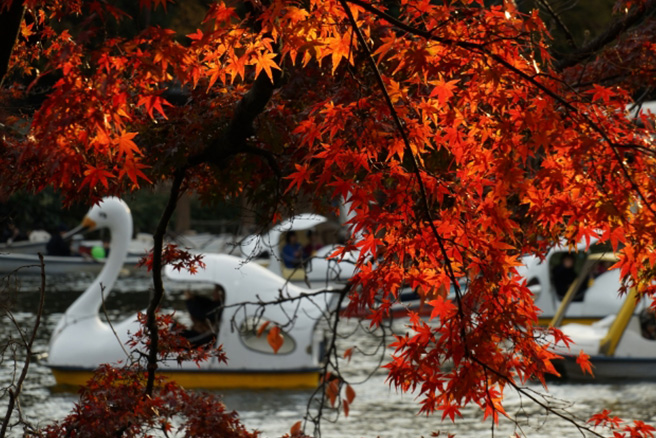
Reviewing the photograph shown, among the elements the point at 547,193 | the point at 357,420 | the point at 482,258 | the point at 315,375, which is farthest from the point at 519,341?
the point at 315,375

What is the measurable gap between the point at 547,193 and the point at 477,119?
41 cm

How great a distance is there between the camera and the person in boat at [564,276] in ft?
54.3

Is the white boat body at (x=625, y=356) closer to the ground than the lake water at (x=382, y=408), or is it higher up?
higher up

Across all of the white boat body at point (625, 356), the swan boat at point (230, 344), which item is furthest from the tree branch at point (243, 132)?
the white boat body at point (625, 356)

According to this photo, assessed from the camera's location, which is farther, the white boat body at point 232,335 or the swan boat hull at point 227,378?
the swan boat hull at point 227,378

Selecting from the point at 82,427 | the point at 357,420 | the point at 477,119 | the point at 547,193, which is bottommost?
the point at 357,420

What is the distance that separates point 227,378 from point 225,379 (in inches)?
1.3

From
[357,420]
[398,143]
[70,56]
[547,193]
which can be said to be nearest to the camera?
[70,56]

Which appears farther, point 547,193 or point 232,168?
point 232,168

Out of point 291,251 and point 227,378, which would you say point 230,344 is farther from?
point 291,251

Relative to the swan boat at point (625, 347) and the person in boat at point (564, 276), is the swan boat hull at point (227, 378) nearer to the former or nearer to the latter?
the swan boat at point (625, 347)

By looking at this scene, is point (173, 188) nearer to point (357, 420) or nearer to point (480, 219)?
point (480, 219)

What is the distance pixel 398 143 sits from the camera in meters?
3.87

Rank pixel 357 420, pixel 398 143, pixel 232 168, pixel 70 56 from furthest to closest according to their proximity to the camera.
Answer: pixel 357 420, pixel 232 168, pixel 398 143, pixel 70 56
